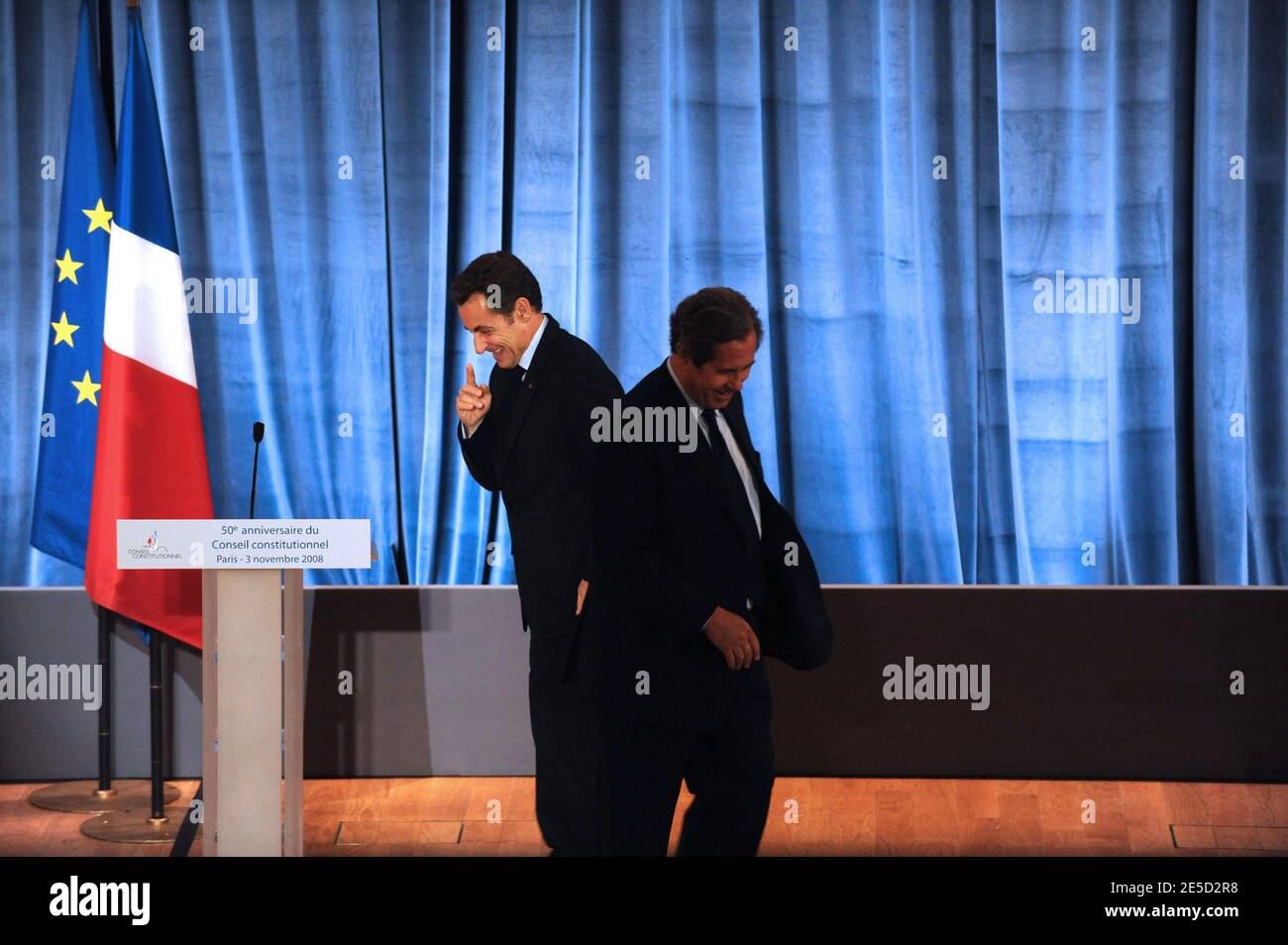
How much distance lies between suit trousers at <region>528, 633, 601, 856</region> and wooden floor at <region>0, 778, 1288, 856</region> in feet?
1.49

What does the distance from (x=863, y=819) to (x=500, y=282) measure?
1.89 meters

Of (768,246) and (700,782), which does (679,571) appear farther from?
(768,246)

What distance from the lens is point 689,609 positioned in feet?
9.61

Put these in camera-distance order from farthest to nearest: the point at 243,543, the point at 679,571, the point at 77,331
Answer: the point at 77,331 < the point at 243,543 < the point at 679,571

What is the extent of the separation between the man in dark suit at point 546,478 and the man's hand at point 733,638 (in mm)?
503

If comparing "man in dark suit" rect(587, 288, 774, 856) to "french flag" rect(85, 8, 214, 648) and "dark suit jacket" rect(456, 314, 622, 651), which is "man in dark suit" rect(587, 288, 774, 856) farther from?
"french flag" rect(85, 8, 214, 648)

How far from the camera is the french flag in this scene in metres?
4.00

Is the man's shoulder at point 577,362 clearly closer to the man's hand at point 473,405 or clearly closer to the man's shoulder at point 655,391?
the man's hand at point 473,405

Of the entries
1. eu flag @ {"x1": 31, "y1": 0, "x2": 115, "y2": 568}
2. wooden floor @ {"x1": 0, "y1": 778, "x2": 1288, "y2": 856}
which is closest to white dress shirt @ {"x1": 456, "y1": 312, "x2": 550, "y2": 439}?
wooden floor @ {"x1": 0, "y1": 778, "x2": 1288, "y2": 856}

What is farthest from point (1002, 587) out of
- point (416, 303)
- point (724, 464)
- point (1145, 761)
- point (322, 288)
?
point (322, 288)

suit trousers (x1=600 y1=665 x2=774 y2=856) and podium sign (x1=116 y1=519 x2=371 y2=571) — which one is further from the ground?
podium sign (x1=116 y1=519 x2=371 y2=571)

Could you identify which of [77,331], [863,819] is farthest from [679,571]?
[77,331]

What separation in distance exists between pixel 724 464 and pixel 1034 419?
1917mm

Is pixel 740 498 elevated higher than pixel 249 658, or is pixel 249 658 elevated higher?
pixel 740 498
